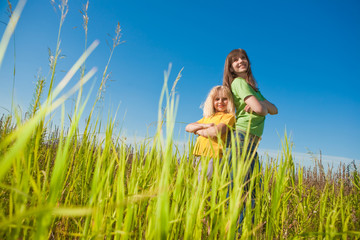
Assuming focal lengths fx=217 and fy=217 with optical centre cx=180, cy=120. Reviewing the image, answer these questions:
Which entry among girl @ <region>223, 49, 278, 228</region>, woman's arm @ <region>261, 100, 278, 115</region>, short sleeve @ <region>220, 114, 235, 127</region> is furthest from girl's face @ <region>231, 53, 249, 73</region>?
short sleeve @ <region>220, 114, 235, 127</region>

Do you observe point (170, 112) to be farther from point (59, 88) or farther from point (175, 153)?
point (175, 153)

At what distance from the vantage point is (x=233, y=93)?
2174mm

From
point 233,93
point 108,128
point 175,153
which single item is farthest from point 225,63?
point 108,128

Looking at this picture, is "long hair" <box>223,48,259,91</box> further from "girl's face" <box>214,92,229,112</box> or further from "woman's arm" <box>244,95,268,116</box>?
"woman's arm" <box>244,95,268,116</box>

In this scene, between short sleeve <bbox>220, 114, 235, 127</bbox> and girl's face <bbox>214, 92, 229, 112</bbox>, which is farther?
girl's face <bbox>214, 92, 229, 112</bbox>

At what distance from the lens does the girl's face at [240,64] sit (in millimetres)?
2266

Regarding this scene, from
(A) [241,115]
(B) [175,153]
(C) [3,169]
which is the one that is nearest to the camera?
(C) [3,169]

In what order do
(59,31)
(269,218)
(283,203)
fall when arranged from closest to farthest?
1. (59,31)
2. (269,218)
3. (283,203)

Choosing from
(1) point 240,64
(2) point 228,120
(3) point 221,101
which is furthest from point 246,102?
(1) point 240,64

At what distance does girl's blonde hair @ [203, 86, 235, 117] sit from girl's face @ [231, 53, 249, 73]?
26cm

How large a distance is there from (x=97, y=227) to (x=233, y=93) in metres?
1.81

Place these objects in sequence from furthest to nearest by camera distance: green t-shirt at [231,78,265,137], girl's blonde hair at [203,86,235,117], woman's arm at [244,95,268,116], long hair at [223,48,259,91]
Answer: long hair at [223,48,259,91] < girl's blonde hair at [203,86,235,117] < green t-shirt at [231,78,265,137] < woman's arm at [244,95,268,116]

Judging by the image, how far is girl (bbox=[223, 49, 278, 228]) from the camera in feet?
5.96

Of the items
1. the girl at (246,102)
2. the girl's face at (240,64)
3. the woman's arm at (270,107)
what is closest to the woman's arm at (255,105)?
the girl at (246,102)
